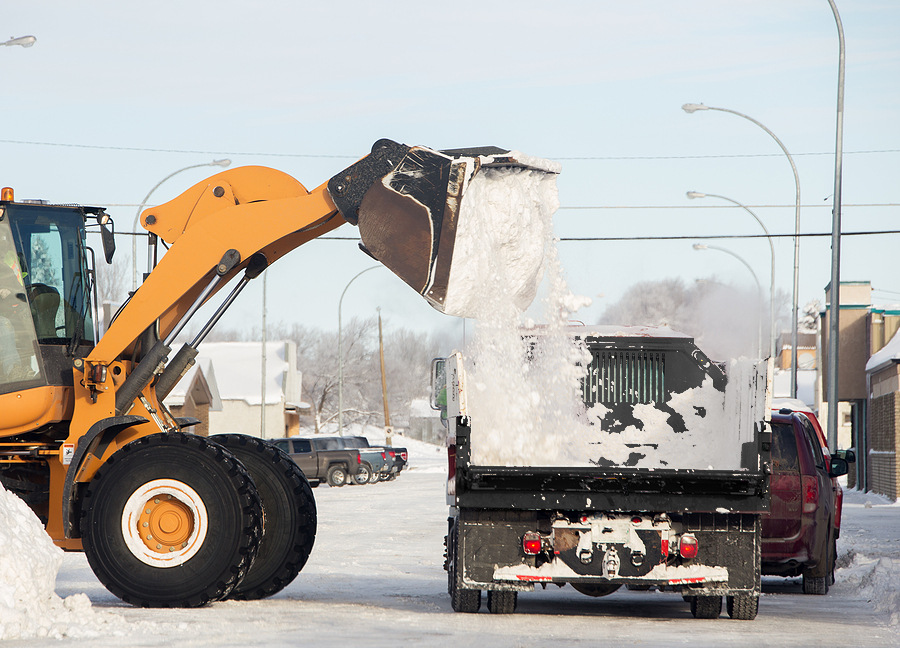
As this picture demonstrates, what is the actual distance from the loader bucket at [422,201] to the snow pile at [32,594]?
3343mm

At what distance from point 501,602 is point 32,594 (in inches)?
142

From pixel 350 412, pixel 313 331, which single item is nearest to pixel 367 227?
pixel 350 412

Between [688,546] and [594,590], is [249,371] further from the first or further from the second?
[688,546]

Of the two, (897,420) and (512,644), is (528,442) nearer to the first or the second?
(512,644)

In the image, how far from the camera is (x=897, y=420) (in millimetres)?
32188

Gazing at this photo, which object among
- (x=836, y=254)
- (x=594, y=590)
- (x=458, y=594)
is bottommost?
(x=594, y=590)

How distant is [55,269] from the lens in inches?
417

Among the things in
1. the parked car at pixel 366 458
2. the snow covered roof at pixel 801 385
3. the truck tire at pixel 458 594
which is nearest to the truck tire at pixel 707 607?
the truck tire at pixel 458 594

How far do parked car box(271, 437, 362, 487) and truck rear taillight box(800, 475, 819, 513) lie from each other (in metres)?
29.0

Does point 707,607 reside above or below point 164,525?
below

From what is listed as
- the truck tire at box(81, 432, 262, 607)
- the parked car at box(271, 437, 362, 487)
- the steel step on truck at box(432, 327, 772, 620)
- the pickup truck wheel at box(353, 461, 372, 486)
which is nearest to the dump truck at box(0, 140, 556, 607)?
the truck tire at box(81, 432, 262, 607)

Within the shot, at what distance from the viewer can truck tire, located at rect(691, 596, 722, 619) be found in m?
9.73

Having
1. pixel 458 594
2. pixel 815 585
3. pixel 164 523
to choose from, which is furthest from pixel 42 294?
pixel 815 585

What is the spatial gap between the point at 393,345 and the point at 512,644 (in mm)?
131479
